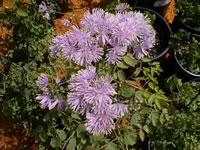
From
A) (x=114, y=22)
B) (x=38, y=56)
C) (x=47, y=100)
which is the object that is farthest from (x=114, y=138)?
(x=38, y=56)

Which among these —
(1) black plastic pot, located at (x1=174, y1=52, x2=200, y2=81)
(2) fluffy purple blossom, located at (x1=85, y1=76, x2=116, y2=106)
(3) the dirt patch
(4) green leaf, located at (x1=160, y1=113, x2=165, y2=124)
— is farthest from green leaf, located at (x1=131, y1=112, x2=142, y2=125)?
(3) the dirt patch

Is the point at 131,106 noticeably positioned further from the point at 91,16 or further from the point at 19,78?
the point at 19,78

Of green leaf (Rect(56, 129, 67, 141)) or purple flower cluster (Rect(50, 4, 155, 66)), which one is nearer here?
purple flower cluster (Rect(50, 4, 155, 66))

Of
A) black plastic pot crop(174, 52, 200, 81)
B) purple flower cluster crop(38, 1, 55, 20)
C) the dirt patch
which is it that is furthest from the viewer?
the dirt patch

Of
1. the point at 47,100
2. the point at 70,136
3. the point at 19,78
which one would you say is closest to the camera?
the point at 47,100

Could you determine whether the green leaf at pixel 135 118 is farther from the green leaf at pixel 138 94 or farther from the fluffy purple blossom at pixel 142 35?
the fluffy purple blossom at pixel 142 35

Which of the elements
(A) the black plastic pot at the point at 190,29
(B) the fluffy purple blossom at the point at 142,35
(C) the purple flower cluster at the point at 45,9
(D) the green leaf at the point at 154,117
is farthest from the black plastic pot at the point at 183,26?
(B) the fluffy purple blossom at the point at 142,35

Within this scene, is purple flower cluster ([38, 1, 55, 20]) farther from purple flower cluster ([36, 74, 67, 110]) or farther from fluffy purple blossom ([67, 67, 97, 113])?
fluffy purple blossom ([67, 67, 97, 113])

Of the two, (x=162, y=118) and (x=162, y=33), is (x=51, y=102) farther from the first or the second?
(x=162, y=33)
